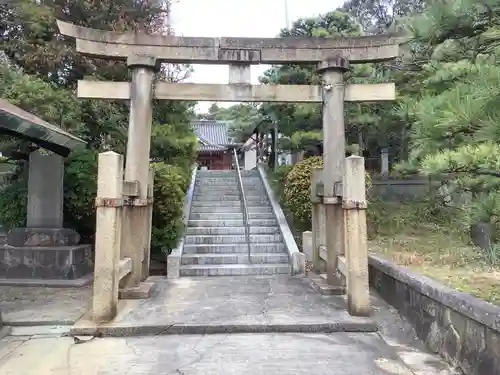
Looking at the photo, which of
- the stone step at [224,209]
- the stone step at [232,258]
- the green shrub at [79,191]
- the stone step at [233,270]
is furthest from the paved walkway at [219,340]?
the stone step at [224,209]

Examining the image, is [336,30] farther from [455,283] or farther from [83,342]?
[83,342]

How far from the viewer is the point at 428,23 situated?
329 centimetres

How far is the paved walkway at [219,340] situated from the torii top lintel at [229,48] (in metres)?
3.59

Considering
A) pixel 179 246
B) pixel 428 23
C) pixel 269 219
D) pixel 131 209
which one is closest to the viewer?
pixel 428 23

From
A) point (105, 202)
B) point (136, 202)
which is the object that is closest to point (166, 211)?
point (136, 202)

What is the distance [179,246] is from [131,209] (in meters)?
2.05

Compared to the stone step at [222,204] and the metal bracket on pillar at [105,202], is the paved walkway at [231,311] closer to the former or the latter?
the metal bracket on pillar at [105,202]

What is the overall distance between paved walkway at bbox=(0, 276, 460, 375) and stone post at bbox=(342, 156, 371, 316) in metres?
0.23

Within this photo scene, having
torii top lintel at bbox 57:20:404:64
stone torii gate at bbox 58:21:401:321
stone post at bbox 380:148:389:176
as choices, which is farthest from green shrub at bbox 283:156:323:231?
stone post at bbox 380:148:389:176

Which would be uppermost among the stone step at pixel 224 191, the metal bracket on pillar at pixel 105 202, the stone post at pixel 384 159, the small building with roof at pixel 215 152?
the small building with roof at pixel 215 152

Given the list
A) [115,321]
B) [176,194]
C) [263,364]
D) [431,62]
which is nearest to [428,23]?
[431,62]

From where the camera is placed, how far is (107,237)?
203 inches

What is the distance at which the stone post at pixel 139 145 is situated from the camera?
261 inches

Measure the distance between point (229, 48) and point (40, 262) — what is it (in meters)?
4.67
